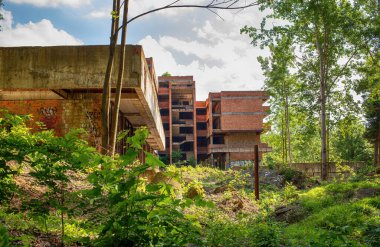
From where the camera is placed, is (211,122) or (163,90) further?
(163,90)

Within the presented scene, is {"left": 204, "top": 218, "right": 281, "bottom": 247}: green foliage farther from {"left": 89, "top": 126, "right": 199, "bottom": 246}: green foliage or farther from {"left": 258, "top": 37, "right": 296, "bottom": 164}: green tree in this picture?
{"left": 258, "top": 37, "right": 296, "bottom": 164}: green tree

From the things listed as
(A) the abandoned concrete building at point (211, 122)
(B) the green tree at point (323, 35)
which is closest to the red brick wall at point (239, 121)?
(A) the abandoned concrete building at point (211, 122)

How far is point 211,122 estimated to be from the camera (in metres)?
50.6

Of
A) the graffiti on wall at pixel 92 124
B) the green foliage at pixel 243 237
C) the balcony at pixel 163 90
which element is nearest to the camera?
the green foliage at pixel 243 237

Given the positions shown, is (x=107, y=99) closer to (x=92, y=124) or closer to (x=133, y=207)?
(x=92, y=124)

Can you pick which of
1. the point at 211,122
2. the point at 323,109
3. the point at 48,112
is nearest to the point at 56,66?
the point at 48,112

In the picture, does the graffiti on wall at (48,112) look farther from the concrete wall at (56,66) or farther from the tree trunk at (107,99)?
the tree trunk at (107,99)

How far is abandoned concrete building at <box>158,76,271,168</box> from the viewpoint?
47.9m

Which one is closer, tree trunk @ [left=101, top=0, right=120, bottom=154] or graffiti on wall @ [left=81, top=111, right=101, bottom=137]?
tree trunk @ [left=101, top=0, right=120, bottom=154]

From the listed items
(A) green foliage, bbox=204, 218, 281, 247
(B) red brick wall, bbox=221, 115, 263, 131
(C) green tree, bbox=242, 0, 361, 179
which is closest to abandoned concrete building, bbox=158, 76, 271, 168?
(B) red brick wall, bbox=221, 115, 263, 131

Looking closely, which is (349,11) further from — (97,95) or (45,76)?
(45,76)

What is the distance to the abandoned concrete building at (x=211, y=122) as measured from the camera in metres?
47.9

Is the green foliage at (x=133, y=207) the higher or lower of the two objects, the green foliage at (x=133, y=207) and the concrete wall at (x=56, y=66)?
the lower

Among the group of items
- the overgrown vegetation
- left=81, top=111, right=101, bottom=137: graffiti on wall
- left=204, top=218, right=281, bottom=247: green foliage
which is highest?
left=81, top=111, right=101, bottom=137: graffiti on wall
